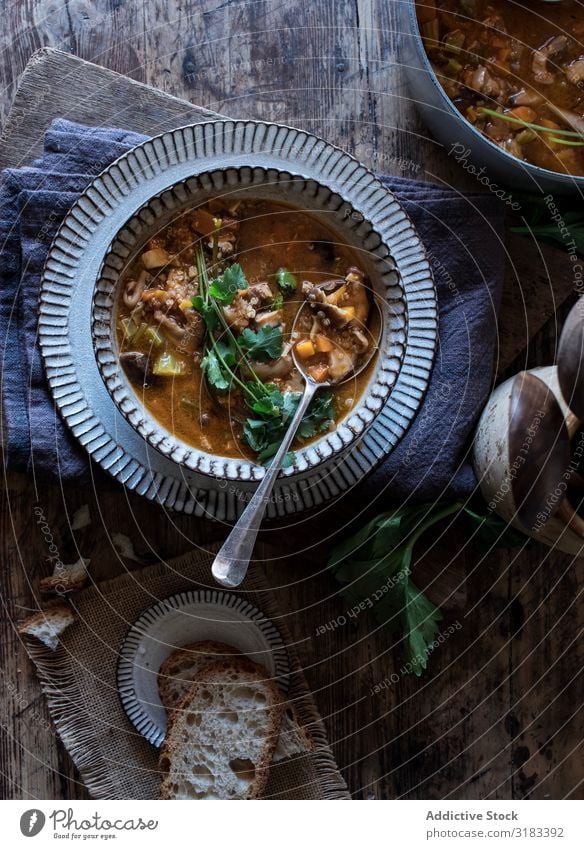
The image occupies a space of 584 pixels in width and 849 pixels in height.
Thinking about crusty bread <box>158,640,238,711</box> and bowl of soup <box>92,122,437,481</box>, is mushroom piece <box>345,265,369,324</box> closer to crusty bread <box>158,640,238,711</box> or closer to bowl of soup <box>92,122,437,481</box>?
bowl of soup <box>92,122,437,481</box>

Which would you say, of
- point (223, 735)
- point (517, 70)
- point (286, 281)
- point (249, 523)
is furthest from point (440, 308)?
point (223, 735)

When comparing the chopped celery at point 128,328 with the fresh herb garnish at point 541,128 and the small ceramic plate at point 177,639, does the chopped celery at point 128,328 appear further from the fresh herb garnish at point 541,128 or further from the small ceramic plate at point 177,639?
the fresh herb garnish at point 541,128

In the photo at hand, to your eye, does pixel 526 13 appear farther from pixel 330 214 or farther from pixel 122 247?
pixel 122 247

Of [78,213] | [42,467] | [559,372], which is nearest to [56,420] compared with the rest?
[42,467]

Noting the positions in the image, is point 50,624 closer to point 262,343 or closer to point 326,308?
point 262,343

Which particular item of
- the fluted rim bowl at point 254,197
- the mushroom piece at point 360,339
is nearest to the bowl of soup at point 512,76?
the fluted rim bowl at point 254,197
